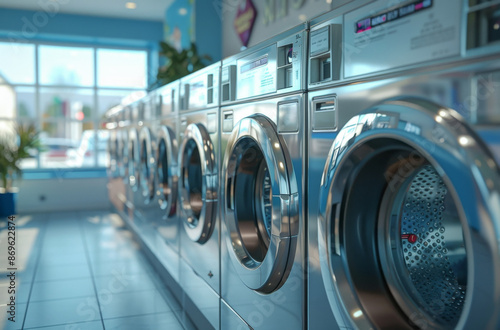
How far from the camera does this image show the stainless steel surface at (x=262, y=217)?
51.6 inches

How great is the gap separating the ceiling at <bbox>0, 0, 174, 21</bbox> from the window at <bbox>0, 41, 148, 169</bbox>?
63 centimetres

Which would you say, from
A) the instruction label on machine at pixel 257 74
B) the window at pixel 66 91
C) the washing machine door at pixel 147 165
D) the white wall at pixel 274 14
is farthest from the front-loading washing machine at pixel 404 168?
the window at pixel 66 91

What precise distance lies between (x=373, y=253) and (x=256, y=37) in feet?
10.3

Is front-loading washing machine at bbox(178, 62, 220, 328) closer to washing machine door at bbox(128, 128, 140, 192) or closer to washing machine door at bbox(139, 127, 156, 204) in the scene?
washing machine door at bbox(139, 127, 156, 204)

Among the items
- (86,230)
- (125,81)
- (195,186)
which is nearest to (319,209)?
(195,186)

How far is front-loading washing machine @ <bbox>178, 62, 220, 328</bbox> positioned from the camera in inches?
77.6

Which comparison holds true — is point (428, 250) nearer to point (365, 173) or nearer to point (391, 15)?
point (365, 173)

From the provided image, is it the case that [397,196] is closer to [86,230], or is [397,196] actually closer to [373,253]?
[373,253]

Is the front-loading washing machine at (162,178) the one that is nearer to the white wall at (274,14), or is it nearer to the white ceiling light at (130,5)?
the white wall at (274,14)

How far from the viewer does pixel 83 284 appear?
9.64ft

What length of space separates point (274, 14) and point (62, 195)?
3.96m

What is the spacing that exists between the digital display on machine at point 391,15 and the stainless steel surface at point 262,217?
0.98 ft

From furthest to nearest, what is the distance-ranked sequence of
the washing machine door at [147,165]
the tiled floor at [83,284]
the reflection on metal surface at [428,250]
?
the washing machine door at [147,165], the tiled floor at [83,284], the reflection on metal surface at [428,250]

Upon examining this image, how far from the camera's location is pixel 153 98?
10.7ft
